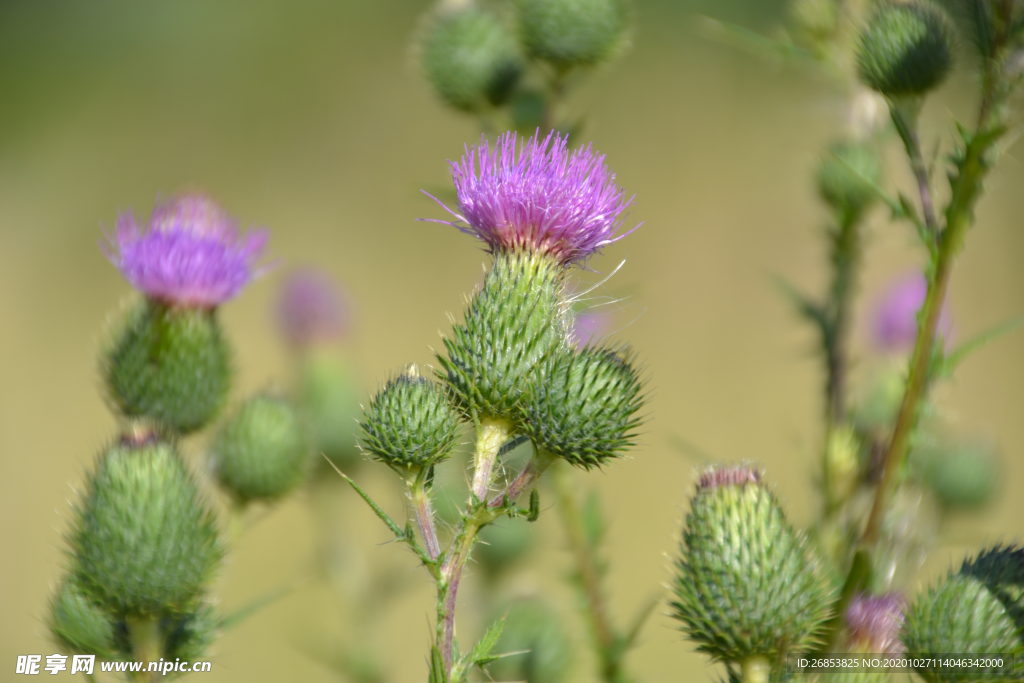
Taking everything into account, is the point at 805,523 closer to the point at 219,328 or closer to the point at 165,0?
the point at 219,328

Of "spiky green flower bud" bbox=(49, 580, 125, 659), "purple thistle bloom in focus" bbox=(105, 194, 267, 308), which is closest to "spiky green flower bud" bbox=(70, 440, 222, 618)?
"spiky green flower bud" bbox=(49, 580, 125, 659)

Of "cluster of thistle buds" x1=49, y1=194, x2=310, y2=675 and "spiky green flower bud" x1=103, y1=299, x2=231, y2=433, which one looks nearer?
"cluster of thistle buds" x1=49, y1=194, x2=310, y2=675

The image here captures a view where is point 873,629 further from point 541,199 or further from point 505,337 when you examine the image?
point 541,199

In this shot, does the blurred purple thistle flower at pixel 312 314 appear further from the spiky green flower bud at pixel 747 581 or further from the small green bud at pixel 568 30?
the spiky green flower bud at pixel 747 581

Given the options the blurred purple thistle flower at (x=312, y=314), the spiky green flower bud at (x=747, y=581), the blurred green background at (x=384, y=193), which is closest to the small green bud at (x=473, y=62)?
the spiky green flower bud at (x=747, y=581)

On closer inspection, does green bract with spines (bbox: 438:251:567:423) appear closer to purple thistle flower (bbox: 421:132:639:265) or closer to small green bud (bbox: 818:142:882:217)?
purple thistle flower (bbox: 421:132:639:265)

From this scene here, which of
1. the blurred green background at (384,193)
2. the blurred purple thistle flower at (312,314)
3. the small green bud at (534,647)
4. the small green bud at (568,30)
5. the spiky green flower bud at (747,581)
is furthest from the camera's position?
the blurred green background at (384,193)

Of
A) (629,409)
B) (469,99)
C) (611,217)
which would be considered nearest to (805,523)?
(629,409)
